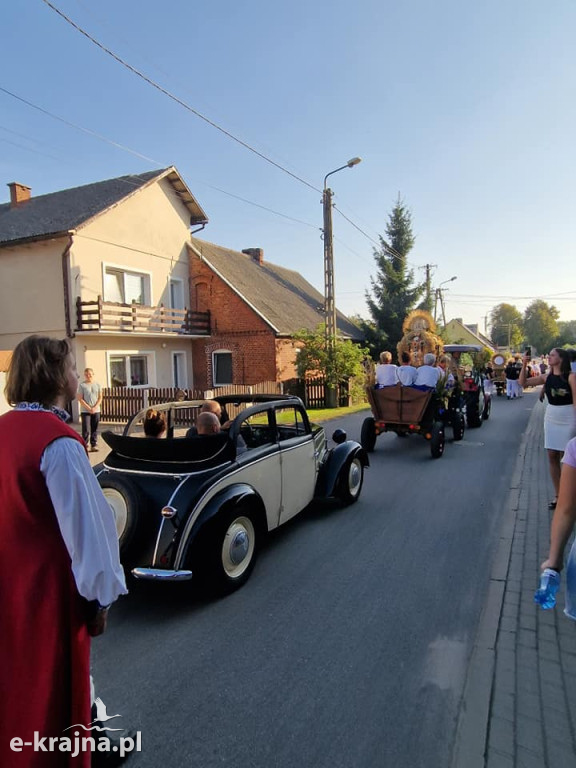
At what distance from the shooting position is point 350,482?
5.85 m

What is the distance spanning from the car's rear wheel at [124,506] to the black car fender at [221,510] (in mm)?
375

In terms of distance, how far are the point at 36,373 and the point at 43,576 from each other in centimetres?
72

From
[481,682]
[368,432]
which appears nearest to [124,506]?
[481,682]

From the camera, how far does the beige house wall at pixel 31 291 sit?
51.6 ft

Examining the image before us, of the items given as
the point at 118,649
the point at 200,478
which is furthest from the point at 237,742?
the point at 200,478

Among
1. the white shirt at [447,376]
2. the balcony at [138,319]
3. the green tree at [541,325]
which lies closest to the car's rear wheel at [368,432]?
the white shirt at [447,376]

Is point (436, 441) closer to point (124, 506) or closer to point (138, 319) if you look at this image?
point (124, 506)

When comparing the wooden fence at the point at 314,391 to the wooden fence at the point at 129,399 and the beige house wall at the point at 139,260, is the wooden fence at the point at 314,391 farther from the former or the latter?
the beige house wall at the point at 139,260

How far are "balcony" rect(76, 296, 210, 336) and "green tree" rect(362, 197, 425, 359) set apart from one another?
11524mm

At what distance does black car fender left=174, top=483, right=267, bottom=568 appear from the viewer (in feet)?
11.0

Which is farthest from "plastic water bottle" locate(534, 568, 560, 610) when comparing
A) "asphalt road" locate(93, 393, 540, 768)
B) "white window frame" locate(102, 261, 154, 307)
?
"white window frame" locate(102, 261, 154, 307)

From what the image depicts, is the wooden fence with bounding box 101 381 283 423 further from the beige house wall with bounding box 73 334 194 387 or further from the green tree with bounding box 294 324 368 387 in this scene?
the green tree with bounding box 294 324 368 387

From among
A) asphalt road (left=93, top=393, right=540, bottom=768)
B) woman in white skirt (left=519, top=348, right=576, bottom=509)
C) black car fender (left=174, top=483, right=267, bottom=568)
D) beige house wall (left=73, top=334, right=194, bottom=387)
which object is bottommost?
asphalt road (left=93, top=393, right=540, bottom=768)

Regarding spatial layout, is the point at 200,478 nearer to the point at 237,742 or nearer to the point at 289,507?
the point at 289,507
